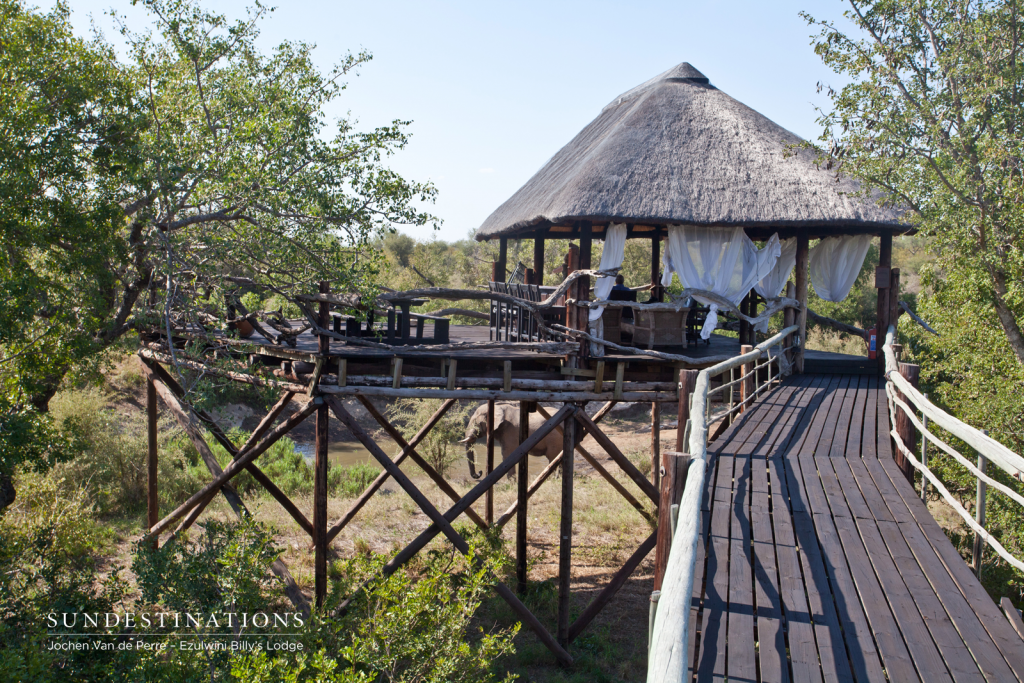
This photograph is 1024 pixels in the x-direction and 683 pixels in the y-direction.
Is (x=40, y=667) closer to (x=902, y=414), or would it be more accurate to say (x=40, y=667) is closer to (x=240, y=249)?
(x=240, y=249)

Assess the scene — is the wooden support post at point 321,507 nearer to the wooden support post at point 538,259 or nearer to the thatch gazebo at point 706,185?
the thatch gazebo at point 706,185

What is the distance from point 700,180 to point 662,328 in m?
2.03

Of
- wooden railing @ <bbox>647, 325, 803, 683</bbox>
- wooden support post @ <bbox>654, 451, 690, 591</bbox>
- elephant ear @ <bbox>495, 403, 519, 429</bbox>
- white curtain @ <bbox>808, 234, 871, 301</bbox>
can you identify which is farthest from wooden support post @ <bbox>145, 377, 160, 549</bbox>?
white curtain @ <bbox>808, 234, 871, 301</bbox>

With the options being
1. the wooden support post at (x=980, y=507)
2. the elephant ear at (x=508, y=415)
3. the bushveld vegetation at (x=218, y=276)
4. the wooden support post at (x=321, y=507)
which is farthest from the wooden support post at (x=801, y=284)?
the elephant ear at (x=508, y=415)

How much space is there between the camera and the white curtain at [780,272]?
9.54 metres

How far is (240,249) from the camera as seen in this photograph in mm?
7703

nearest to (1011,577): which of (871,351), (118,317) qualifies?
(871,351)

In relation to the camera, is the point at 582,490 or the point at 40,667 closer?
the point at 40,667

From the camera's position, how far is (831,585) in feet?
9.99

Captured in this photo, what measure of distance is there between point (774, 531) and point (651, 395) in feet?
14.6

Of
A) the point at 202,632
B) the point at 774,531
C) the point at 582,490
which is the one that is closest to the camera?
the point at 774,531

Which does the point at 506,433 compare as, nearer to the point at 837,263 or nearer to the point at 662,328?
the point at 662,328

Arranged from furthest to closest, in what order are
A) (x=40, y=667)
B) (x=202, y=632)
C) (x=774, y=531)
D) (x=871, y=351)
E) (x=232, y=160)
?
(x=871, y=351) → (x=232, y=160) → (x=202, y=632) → (x=40, y=667) → (x=774, y=531)

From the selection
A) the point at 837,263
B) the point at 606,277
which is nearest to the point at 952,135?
the point at 837,263
